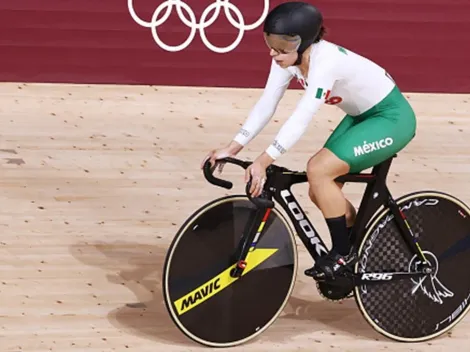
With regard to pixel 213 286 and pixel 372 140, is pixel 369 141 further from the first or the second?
pixel 213 286

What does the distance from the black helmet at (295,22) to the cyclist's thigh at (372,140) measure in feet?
1.70

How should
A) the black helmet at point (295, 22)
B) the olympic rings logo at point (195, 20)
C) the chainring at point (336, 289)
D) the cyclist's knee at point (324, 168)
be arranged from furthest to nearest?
the olympic rings logo at point (195, 20) < the chainring at point (336, 289) < the cyclist's knee at point (324, 168) < the black helmet at point (295, 22)

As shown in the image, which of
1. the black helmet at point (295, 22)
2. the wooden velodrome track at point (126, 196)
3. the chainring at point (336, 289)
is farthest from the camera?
the wooden velodrome track at point (126, 196)

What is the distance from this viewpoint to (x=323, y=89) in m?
5.11

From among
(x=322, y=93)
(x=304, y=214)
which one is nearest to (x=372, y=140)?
(x=322, y=93)

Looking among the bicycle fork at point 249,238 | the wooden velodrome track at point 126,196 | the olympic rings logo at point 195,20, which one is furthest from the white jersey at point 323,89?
the olympic rings logo at point 195,20

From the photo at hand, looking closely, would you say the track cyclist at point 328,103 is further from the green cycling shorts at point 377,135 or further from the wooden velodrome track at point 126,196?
the wooden velodrome track at point 126,196

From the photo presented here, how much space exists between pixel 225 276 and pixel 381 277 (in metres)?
0.77

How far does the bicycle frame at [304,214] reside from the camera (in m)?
5.35

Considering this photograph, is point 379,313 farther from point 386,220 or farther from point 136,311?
point 136,311

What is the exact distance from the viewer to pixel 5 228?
22.0ft

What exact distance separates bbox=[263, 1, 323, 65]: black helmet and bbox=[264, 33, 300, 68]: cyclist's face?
15 millimetres

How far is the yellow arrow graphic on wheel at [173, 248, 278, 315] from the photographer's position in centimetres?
539

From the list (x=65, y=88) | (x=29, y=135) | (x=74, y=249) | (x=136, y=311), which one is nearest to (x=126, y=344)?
(x=136, y=311)
